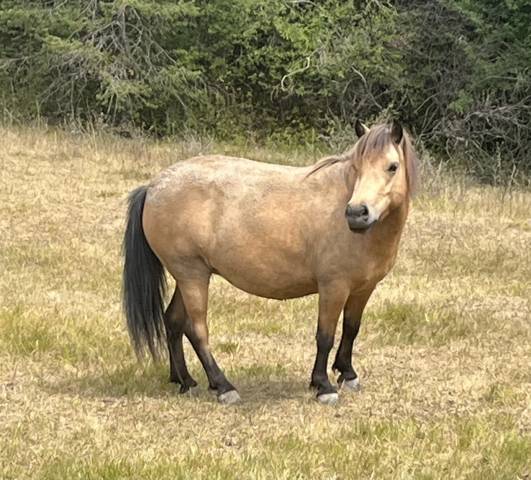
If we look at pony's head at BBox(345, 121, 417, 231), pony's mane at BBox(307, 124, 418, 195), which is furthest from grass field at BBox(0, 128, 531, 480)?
pony's mane at BBox(307, 124, 418, 195)

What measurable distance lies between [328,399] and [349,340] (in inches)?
22.3

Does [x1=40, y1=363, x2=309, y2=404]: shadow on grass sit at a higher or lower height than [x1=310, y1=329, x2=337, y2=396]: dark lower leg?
lower

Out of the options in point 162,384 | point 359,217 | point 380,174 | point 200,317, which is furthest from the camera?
point 162,384

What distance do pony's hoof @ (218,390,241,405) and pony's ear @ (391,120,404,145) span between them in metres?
2.00

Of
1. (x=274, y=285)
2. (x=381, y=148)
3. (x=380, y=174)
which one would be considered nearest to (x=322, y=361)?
(x=274, y=285)

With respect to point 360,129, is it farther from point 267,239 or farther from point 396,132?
point 267,239

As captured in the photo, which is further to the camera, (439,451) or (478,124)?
(478,124)

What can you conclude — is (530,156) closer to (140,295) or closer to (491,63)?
(491,63)

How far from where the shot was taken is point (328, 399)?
664 cm

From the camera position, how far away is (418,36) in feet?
80.3

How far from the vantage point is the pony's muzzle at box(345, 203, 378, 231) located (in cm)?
606

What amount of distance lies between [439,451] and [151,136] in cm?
1981

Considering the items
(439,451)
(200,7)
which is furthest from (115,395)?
(200,7)

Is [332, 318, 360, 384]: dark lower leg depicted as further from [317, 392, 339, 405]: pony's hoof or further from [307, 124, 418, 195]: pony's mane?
[307, 124, 418, 195]: pony's mane
